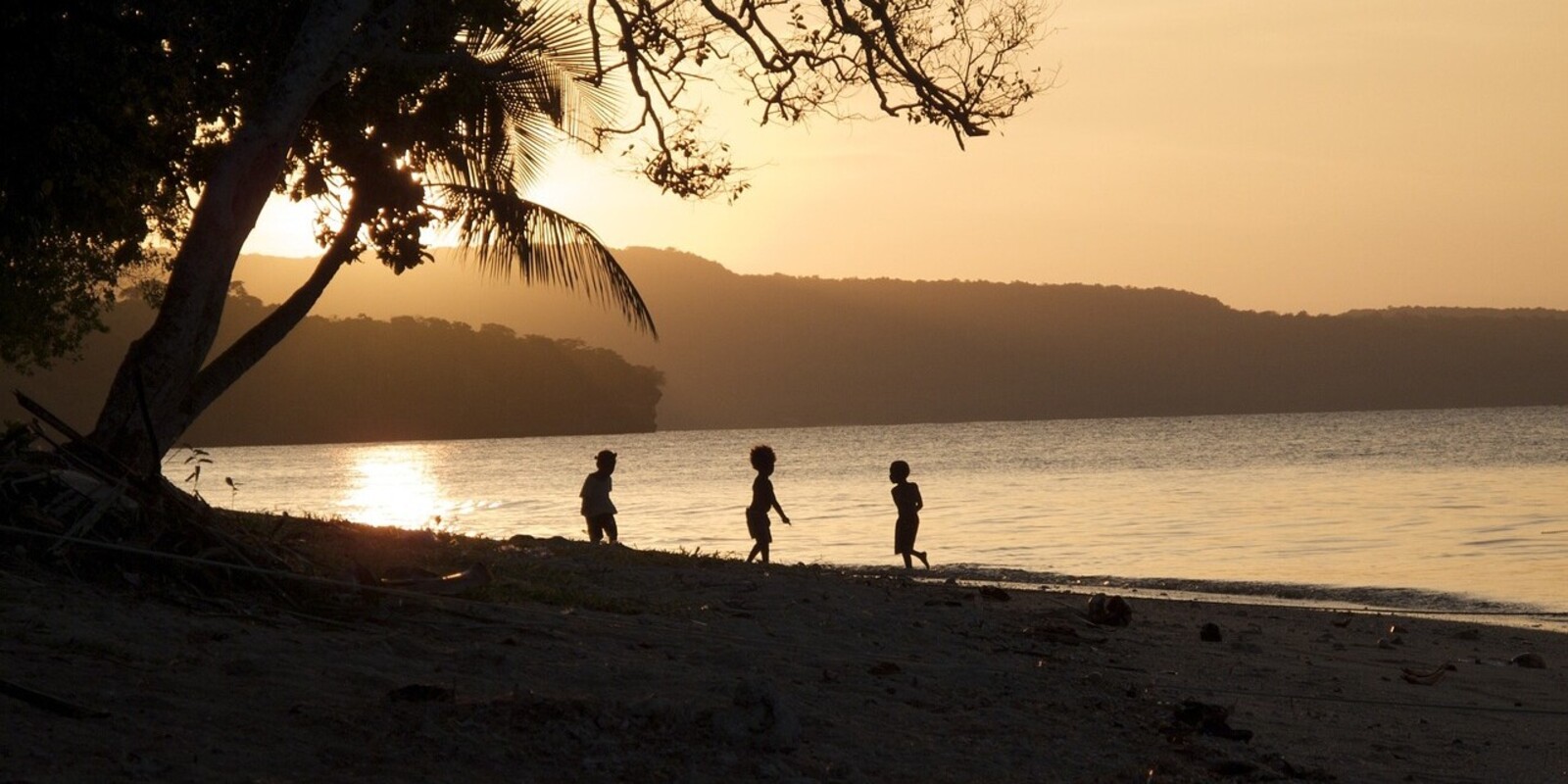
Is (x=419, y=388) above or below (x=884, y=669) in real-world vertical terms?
above

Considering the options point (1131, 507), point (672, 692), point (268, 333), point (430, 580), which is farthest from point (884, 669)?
point (1131, 507)

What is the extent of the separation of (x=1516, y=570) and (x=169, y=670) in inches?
745

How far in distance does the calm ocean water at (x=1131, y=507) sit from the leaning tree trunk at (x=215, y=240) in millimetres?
6264

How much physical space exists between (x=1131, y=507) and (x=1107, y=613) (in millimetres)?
25186

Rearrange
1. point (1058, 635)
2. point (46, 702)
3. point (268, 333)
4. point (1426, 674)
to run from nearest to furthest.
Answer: point (46, 702)
point (1058, 635)
point (1426, 674)
point (268, 333)

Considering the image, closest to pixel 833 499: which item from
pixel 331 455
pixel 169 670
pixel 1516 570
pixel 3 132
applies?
pixel 1516 570

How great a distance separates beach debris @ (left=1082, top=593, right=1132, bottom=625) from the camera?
38.3 ft

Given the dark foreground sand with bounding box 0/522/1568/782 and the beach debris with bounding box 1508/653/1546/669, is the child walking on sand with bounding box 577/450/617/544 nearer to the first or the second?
the dark foreground sand with bounding box 0/522/1568/782

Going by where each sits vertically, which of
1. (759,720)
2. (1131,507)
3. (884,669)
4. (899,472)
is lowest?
(1131,507)

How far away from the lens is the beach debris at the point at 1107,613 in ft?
38.3

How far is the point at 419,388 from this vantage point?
141875 millimetres

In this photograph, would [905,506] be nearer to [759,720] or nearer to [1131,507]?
[759,720]

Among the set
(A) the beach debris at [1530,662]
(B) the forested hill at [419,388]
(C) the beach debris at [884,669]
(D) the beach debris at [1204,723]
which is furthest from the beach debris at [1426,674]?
(B) the forested hill at [419,388]

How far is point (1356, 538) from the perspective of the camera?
2603 cm
